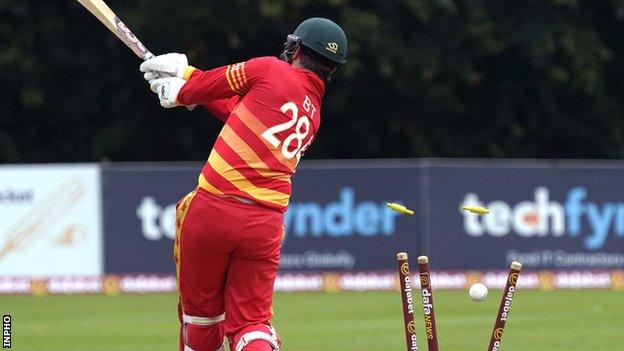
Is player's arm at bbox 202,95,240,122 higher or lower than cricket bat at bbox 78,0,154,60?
lower

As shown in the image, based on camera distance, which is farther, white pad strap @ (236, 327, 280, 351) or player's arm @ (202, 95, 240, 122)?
player's arm @ (202, 95, 240, 122)

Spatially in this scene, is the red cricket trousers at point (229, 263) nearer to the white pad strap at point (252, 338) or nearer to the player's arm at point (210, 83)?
the white pad strap at point (252, 338)

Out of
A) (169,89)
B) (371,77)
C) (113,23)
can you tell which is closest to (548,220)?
(371,77)

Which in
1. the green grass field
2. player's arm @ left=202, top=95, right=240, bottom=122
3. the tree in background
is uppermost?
the tree in background

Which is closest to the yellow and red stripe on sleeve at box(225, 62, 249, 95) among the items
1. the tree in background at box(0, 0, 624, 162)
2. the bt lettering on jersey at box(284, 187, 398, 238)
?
the bt lettering on jersey at box(284, 187, 398, 238)

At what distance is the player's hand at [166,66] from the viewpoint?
6.35 metres

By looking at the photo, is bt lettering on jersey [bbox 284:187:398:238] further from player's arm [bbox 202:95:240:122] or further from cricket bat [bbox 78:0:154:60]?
player's arm [bbox 202:95:240:122]

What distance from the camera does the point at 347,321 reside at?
39.4ft

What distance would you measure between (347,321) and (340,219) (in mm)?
3905

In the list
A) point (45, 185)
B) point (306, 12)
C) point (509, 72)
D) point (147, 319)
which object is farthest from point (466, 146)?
point (147, 319)

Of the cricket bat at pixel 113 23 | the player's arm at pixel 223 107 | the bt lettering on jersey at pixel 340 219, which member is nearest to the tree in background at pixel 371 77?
the bt lettering on jersey at pixel 340 219

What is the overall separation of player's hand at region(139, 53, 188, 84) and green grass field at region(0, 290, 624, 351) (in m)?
3.69

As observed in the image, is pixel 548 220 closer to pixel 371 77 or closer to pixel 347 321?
pixel 347 321

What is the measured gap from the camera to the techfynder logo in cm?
1586
